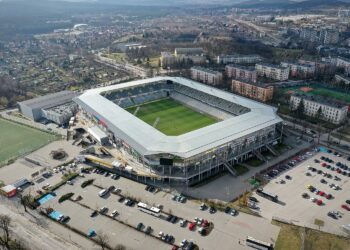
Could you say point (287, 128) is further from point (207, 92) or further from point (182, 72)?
point (182, 72)

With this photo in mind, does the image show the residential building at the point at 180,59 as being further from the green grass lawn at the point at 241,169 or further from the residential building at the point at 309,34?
the green grass lawn at the point at 241,169

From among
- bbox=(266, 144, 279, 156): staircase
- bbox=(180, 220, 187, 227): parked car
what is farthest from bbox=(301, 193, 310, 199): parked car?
bbox=(180, 220, 187, 227): parked car

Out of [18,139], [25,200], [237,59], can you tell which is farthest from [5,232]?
[237,59]

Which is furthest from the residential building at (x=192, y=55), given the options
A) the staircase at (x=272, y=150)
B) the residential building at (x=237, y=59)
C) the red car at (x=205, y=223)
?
the red car at (x=205, y=223)

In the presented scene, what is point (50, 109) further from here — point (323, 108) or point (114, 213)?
point (323, 108)

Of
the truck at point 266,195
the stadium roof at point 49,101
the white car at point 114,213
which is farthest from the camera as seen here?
the stadium roof at point 49,101

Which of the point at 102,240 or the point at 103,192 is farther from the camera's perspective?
the point at 103,192
